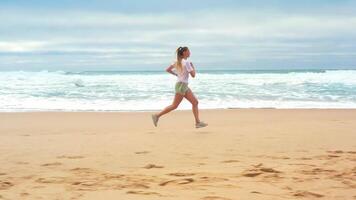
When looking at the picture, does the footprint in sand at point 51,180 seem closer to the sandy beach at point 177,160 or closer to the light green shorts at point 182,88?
the sandy beach at point 177,160

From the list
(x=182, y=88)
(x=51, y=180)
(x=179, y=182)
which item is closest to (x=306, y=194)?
(x=179, y=182)

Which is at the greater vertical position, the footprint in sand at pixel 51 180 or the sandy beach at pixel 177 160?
the footprint in sand at pixel 51 180

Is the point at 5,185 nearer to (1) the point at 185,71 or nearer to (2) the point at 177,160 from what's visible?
(2) the point at 177,160

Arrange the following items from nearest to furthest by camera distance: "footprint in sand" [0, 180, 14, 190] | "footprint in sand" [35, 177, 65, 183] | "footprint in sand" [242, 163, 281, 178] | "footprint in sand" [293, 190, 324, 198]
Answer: "footprint in sand" [293, 190, 324, 198], "footprint in sand" [0, 180, 14, 190], "footprint in sand" [35, 177, 65, 183], "footprint in sand" [242, 163, 281, 178]

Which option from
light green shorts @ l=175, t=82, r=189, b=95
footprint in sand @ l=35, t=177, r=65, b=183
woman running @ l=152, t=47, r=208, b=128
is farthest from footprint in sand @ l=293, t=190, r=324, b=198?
light green shorts @ l=175, t=82, r=189, b=95

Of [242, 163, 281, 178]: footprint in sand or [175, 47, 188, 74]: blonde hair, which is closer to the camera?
[242, 163, 281, 178]: footprint in sand

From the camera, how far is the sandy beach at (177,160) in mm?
4461

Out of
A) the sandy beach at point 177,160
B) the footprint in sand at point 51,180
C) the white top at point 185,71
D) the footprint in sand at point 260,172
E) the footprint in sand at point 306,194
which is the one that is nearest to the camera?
the footprint in sand at point 306,194

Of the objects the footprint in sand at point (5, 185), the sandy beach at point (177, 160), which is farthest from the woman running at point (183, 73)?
the footprint in sand at point (5, 185)

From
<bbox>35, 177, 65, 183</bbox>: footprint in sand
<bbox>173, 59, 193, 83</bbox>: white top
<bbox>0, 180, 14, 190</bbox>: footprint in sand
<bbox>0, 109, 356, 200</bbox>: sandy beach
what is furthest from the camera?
<bbox>173, 59, 193, 83</bbox>: white top

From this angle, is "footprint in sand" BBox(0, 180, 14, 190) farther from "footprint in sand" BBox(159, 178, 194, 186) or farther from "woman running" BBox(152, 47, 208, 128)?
"woman running" BBox(152, 47, 208, 128)

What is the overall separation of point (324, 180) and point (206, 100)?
41.4ft

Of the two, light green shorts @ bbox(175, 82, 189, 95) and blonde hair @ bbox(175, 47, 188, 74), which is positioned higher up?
blonde hair @ bbox(175, 47, 188, 74)

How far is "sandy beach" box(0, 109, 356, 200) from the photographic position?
4.46 meters
